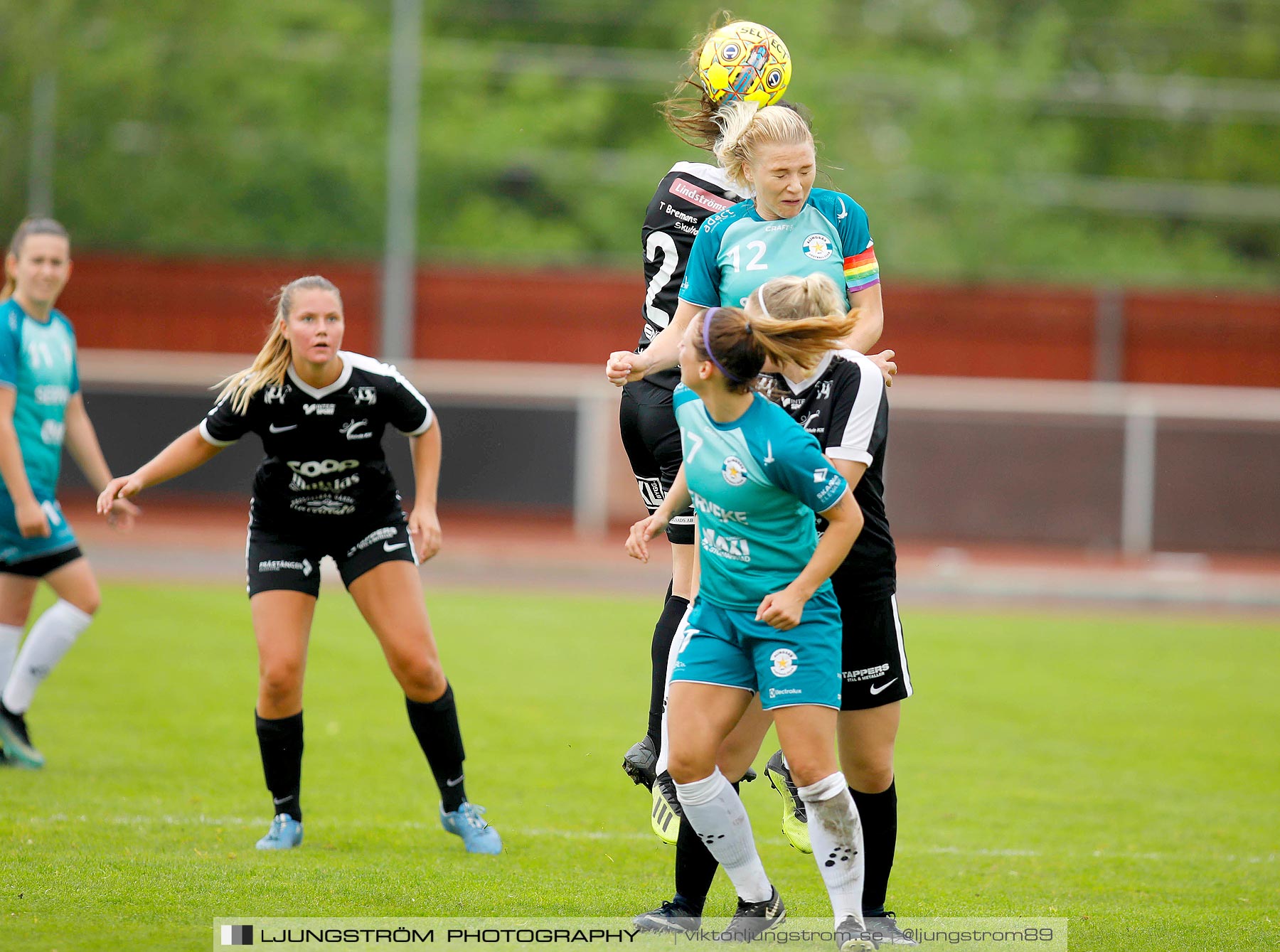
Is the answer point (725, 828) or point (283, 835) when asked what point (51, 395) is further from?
point (725, 828)

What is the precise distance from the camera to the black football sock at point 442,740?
6.15m

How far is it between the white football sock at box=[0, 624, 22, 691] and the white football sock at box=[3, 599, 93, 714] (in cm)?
4

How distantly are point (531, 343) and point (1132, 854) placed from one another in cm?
1879

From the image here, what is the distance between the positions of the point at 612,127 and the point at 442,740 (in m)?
25.7

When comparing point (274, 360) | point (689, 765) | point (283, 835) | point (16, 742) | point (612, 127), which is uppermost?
point (612, 127)

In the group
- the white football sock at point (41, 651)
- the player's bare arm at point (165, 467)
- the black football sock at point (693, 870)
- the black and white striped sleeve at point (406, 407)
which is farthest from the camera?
the white football sock at point (41, 651)

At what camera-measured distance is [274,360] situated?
582cm

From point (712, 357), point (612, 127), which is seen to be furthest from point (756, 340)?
point (612, 127)

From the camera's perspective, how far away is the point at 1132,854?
6398mm

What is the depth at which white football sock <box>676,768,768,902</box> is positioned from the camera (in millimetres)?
4566

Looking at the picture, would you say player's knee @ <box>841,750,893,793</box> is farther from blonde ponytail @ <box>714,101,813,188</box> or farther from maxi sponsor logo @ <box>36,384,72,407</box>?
maxi sponsor logo @ <box>36,384,72,407</box>

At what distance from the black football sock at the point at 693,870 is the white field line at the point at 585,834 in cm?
148

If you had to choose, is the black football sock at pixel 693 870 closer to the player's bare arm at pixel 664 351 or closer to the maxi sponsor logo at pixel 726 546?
the maxi sponsor logo at pixel 726 546

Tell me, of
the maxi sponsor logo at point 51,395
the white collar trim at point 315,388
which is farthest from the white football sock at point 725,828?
the maxi sponsor logo at point 51,395
